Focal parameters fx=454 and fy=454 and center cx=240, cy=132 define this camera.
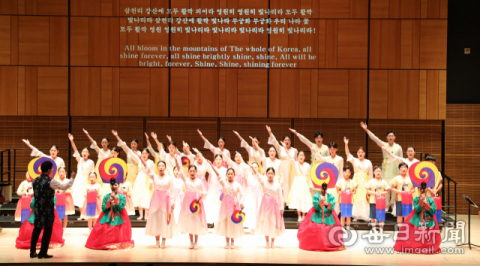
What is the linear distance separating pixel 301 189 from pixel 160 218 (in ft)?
8.09

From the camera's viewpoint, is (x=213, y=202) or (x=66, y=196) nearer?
(x=66, y=196)

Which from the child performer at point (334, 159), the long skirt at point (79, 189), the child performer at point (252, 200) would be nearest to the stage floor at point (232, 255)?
the child performer at point (252, 200)

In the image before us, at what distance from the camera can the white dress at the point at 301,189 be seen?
766cm

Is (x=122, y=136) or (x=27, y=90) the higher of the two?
(x=27, y=90)

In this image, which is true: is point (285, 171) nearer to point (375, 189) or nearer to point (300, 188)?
point (300, 188)

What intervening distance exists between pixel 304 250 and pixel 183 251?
5.58 ft

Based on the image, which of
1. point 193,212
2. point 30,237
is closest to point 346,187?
point 193,212

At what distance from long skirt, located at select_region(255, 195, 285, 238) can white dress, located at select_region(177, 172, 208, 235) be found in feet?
2.65

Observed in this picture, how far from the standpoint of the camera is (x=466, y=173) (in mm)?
9766

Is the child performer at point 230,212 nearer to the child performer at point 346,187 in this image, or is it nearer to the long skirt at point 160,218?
the long skirt at point 160,218

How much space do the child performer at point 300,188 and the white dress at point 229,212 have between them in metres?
1.50

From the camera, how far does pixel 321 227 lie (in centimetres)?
639

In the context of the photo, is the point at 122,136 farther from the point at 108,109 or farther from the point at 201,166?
the point at 201,166

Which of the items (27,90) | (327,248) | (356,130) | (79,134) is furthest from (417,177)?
(27,90)
